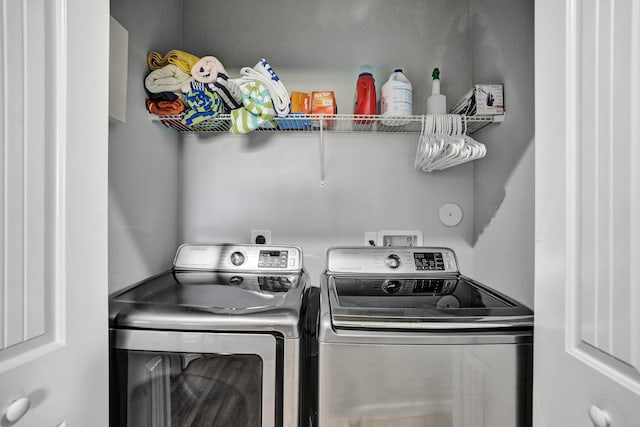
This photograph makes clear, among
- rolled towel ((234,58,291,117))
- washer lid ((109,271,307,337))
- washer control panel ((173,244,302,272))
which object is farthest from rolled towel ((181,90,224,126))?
washer lid ((109,271,307,337))

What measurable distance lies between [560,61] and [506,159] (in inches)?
31.3

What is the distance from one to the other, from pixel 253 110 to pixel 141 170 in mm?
562

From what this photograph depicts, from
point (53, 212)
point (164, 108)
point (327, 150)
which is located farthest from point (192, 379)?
point (327, 150)

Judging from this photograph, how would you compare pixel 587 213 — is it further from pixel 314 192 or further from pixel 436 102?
pixel 314 192

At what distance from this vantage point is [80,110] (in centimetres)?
77

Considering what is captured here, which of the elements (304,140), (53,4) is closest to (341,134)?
(304,140)

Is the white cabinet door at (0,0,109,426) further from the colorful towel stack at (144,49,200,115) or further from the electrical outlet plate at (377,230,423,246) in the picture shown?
the electrical outlet plate at (377,230,423,246)

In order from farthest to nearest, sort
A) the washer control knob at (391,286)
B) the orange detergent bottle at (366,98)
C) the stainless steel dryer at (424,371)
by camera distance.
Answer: the orange detergent bottle at (366,98)
the washer control knob at (391,286)
the stainless steel dryer at (424,371)

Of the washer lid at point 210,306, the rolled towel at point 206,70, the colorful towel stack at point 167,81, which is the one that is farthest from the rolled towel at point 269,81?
the washer lid at point 210,306

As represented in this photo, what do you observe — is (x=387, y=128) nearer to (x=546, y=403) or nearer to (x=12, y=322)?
(x=546, y=403)

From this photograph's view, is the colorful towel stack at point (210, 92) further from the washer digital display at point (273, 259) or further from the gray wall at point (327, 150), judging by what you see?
the washer digital display at point (273, 259)

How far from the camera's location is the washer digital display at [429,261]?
1.58 m

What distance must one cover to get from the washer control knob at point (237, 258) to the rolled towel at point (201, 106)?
2.08 feet

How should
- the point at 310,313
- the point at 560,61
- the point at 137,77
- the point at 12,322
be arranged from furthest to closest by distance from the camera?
the point at 137,77
the point at 310,313
the point at 560,61
the point at 12,322
